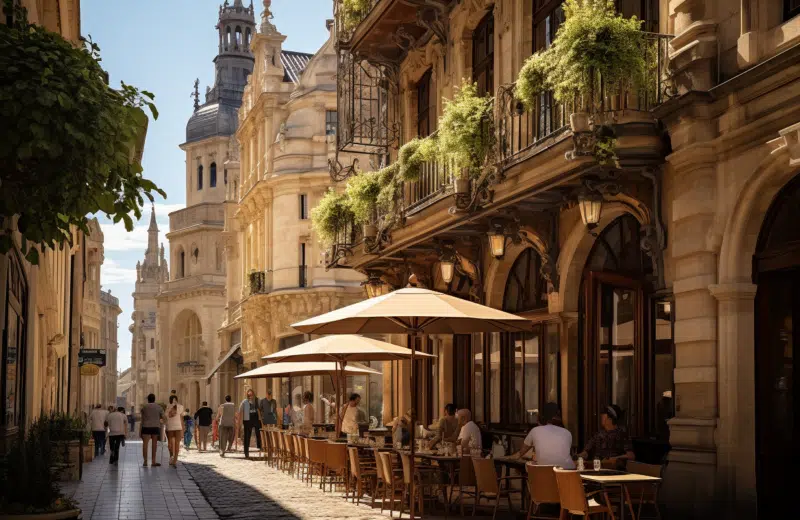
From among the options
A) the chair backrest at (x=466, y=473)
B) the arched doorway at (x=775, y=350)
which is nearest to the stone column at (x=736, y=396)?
the arched doorway at (x=775, y=350)

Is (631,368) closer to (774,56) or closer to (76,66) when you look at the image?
(774,56)

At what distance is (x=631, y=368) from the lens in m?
15.9

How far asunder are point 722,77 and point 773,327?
8.42 feet

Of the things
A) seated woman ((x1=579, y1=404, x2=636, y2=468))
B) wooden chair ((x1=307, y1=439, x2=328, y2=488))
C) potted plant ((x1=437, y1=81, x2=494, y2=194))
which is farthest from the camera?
wooden chair ((x1=307, y1=439, x2=328, y2=488))

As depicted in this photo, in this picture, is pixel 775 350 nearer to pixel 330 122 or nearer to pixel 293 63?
pixel 330 122

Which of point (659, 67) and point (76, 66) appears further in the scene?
point (659, 67)

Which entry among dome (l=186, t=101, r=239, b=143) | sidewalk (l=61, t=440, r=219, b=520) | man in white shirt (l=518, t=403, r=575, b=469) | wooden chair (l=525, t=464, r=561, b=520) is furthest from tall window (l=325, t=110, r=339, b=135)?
dome (l=186, t=101, r=239, b=143)

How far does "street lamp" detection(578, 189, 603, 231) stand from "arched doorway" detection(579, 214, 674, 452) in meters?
0.85

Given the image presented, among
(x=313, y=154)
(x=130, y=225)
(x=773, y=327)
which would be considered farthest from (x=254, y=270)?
(x=130, y=225)

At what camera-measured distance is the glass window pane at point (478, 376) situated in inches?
853

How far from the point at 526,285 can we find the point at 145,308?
352ft

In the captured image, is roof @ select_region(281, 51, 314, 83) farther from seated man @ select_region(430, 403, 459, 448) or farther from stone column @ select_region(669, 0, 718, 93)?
stone column @ select_region(669, 0, 718, 93)

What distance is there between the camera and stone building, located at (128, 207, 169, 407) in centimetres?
11975

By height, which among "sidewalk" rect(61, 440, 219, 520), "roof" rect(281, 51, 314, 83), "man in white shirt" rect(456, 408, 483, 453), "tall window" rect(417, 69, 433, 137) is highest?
"roof" rect(281, 51, 314, 83)
